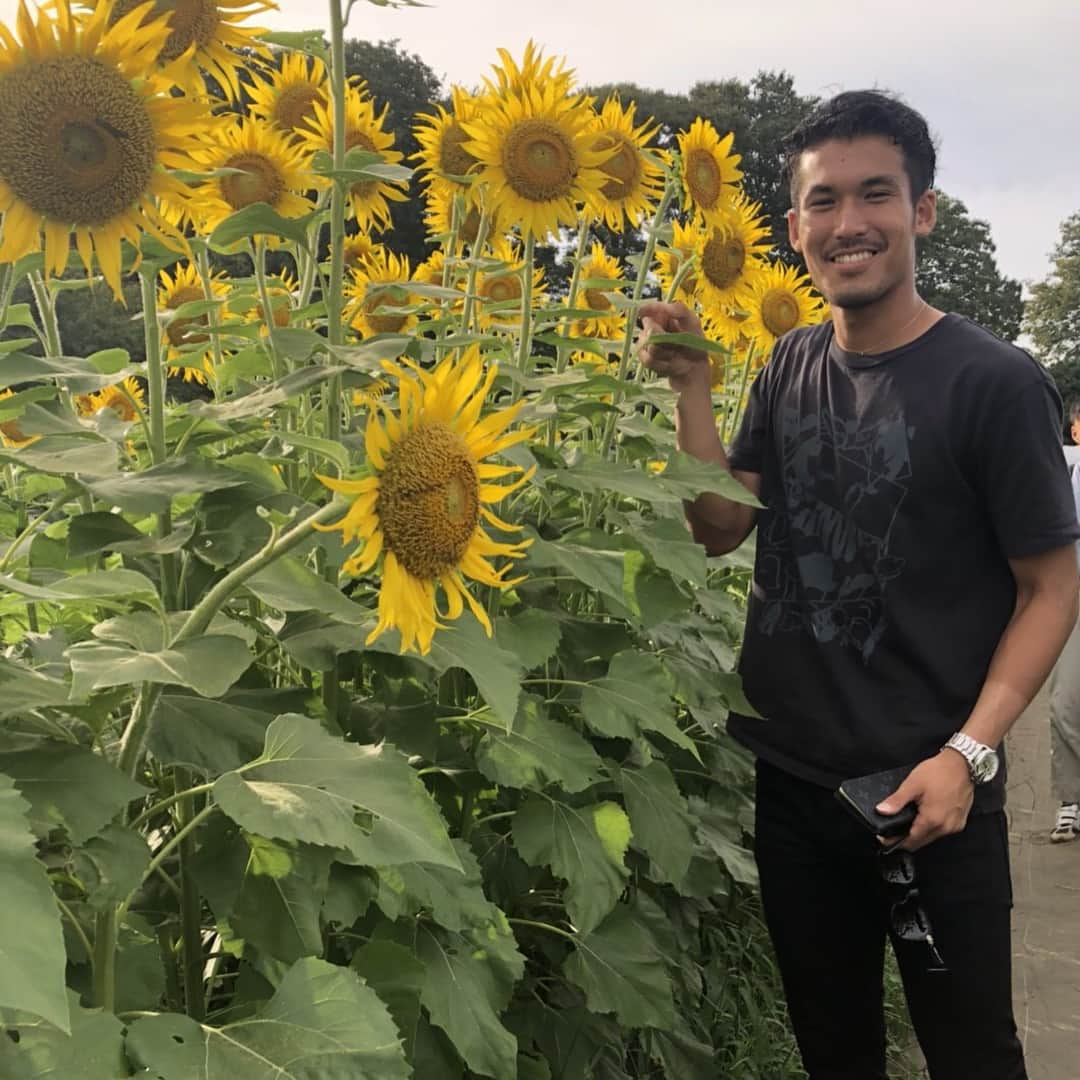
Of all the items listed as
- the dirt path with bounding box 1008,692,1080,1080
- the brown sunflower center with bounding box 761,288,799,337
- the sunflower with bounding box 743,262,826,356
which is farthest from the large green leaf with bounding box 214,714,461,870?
the brown sunflower center with bounding box 761,288,799,337

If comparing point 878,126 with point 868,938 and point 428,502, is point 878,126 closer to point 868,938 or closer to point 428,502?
point 428,502

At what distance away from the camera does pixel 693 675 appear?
7.78 feet

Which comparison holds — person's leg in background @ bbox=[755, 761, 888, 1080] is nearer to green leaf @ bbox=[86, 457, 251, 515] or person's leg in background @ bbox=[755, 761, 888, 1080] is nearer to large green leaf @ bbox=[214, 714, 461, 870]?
large green leaf @ bbox=[214, 714, 461, 870]

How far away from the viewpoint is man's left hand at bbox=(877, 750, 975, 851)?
1879 millimetres

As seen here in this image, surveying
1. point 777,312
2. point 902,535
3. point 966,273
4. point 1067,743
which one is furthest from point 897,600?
point 966,273

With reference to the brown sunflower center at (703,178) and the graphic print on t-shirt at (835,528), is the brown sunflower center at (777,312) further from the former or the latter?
the graphic print on t-shirt at (835,528)

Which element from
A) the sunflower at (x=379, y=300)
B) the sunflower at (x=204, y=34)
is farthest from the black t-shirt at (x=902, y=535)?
the sunflower at (x=204, y=34)

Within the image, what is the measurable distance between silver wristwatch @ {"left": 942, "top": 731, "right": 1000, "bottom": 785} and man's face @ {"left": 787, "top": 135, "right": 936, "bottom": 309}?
0.80 metres

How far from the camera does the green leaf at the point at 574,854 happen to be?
1.75 m

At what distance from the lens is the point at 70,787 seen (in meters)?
1.08

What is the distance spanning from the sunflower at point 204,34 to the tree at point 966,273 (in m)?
41.8

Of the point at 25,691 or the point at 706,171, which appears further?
the point at 706,171

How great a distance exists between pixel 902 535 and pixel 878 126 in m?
0.75

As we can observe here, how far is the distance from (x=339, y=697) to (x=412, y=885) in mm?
386
